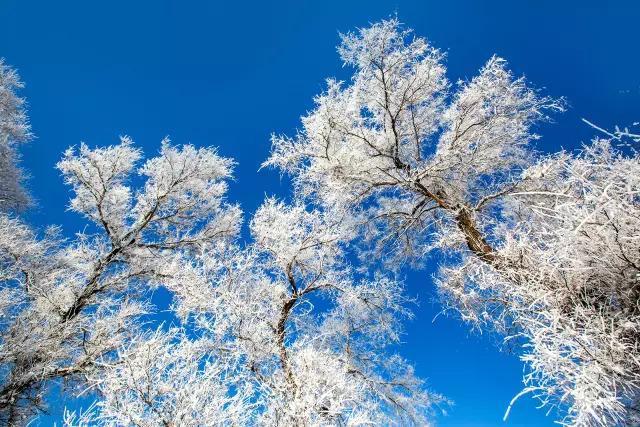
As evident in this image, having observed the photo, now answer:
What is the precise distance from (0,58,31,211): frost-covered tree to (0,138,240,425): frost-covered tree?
8.36 feet

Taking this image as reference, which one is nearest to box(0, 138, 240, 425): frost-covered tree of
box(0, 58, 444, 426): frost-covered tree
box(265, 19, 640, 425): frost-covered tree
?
box(0, 58, 444, 426): frost-covered tree

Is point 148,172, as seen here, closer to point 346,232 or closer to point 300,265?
point 300,265

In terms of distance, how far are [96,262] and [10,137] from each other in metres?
6.15

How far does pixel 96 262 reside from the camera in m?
11.0

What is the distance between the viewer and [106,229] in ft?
37.4

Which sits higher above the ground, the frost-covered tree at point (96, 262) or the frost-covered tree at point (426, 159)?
Result: the frost-covered tree at point (426, 159)

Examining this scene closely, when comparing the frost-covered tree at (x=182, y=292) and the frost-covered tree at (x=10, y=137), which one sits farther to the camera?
the frost-covered tree at (x=10, y=137)

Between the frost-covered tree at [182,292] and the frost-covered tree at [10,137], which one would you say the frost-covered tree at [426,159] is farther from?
the frost-covered tree at [10,137]

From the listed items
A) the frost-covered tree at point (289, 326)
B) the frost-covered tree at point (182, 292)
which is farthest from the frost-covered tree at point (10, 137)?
the frost-covered tree at point (289, 326)

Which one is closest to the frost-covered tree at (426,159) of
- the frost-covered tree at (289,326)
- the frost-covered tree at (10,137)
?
the frost-covered tree at (289,326)

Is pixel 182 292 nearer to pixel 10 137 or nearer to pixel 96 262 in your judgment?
pixel 96 262

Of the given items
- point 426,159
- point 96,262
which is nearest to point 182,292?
point 96,262

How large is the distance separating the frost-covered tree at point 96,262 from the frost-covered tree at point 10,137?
2548mm

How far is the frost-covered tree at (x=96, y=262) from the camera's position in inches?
372
